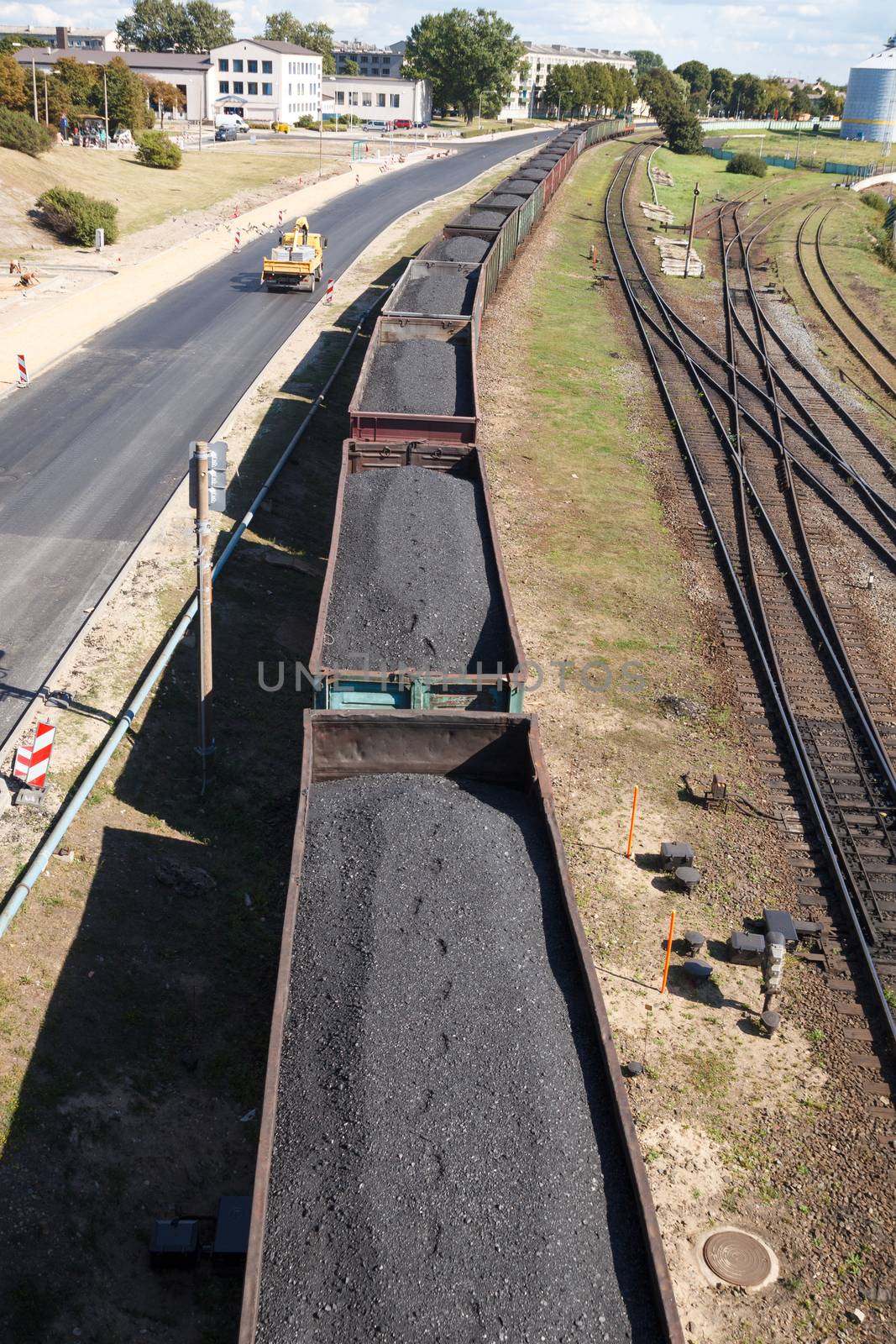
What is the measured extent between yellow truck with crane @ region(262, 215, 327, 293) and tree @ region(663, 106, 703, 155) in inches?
2882

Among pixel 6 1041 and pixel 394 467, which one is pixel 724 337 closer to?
pixel 394 467

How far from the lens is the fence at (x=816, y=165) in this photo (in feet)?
320

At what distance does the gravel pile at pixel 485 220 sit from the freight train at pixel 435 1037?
1175 inches

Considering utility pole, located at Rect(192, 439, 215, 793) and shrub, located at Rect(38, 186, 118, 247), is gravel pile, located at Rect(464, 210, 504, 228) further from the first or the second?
utility pole, located at Rect(192, 439, 215, 793)

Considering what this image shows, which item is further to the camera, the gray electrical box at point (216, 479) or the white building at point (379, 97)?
the white building at point (379, 97)

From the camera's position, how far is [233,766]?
48.0 ft

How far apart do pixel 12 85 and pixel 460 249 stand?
117 ft

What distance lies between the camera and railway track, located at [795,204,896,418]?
3506 cm

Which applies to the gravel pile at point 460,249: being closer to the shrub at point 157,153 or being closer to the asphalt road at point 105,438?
the asphalt road at point 105,438

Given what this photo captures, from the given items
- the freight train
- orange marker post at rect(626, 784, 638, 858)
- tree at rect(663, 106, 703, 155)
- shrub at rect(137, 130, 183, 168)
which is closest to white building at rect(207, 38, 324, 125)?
tree at rect(663, 106, 703, 155)

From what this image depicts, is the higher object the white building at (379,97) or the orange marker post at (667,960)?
the white building at (379,97)

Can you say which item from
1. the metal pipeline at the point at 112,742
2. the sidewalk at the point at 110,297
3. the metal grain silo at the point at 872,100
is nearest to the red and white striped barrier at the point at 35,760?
the metal pipeline at the point at 112,742

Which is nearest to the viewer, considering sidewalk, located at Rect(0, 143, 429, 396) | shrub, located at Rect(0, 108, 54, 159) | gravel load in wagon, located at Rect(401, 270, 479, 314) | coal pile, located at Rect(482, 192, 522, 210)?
gravel load in wagon, located at Rect(401, 270, 479, 314)

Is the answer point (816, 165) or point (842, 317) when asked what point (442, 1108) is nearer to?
point (842, 317)
